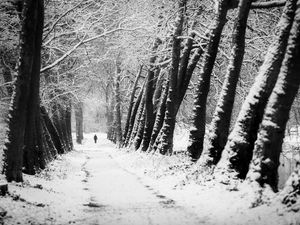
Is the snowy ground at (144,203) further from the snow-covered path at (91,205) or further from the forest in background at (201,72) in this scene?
the forest in background at (201,72)

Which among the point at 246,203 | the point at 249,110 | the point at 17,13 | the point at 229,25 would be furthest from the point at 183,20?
the point at 246,203

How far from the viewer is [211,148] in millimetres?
10906

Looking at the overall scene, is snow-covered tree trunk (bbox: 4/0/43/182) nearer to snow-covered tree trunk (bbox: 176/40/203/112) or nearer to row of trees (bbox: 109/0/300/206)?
row of trees (bbox: 109/0/300/206)

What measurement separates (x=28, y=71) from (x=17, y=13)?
19.4 feet

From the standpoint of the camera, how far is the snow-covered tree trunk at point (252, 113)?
8.16 metres

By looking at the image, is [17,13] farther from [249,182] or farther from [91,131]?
[91,131]

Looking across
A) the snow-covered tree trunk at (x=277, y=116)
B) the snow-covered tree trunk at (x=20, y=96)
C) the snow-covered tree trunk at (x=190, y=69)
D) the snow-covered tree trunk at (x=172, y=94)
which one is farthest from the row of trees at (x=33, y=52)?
the snow-covered tree trunk at (x=277, y=116)

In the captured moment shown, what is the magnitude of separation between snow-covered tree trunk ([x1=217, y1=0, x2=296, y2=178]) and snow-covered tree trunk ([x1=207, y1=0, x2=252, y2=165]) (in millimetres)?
1369

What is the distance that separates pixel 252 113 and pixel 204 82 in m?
4.13

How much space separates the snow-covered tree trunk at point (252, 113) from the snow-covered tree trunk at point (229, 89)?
137 cm

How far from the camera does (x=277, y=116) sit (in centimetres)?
726

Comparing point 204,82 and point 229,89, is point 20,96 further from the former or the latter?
point 204,82

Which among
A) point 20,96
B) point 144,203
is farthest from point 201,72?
point 20,96

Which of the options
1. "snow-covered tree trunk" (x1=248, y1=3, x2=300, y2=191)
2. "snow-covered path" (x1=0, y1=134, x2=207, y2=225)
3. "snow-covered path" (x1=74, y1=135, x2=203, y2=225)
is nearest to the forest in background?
"snow-covered tree trunk" (x1=248, y1=3, x2=300, y2=191)
